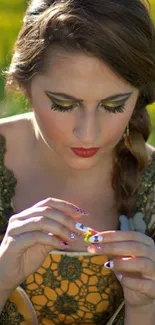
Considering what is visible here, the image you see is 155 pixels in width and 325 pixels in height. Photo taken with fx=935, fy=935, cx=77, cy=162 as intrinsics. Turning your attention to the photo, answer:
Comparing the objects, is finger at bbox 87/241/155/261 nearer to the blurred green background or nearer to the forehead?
the forehead

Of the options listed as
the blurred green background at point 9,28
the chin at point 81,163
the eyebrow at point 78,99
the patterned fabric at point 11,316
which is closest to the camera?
the eyebrow at point 78,99

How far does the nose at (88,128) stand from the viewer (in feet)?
7.91

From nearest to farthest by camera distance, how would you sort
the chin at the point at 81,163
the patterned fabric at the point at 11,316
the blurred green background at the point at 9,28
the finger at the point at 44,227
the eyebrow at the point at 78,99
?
the finger at the point at 44,227
the eyebrow at the point at 78,99
the chin at the point at 81,163
the patterned fabric at the point at 11,316
the blurred green background at the point at 9,28

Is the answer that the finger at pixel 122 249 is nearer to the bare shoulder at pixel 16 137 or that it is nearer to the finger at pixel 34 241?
the finger at pixel 34 241

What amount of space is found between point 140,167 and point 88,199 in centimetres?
19

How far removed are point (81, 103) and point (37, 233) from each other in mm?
359

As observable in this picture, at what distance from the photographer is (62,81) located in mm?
2426

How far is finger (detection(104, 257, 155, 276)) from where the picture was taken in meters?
2.36

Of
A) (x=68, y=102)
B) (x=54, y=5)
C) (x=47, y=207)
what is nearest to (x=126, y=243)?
(x=47, y=207)

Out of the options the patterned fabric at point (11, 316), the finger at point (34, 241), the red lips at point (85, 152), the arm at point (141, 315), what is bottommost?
the patterned fabric at point (11, 316)

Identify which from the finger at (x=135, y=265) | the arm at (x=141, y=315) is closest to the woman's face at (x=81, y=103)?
the finger at (x=135, y=265)

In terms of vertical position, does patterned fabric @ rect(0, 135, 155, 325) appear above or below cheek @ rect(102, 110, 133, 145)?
below

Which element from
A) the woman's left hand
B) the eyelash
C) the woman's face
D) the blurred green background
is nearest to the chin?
the woman's face

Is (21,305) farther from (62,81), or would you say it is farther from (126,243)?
(62,81)
